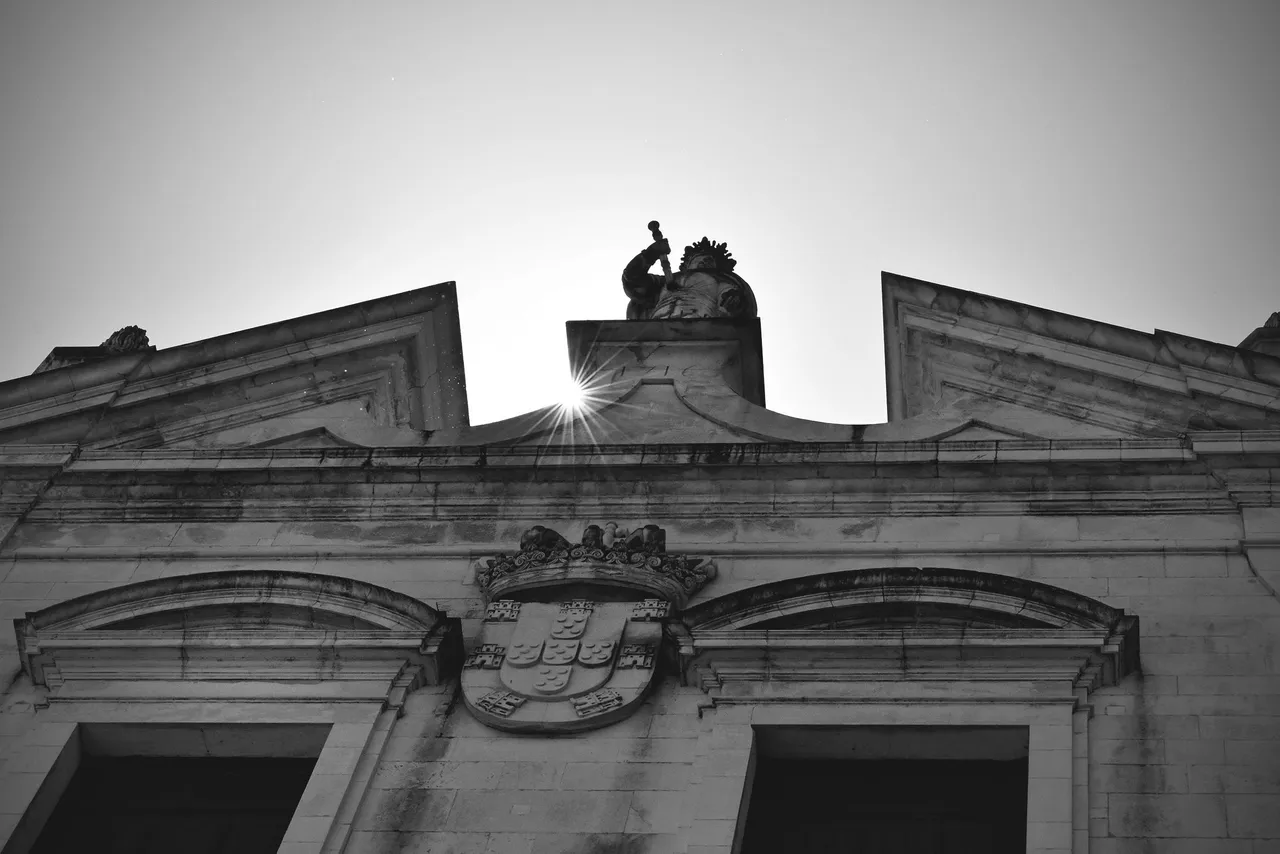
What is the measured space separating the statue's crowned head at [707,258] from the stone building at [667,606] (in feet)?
5.79

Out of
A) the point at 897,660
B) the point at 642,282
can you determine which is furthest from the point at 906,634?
the point at 642,282

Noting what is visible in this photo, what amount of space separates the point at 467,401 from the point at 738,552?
4449 millimetres

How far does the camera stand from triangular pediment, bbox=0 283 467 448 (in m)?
16.7

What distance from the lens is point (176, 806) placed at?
13102 mm

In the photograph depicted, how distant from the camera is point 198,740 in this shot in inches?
524

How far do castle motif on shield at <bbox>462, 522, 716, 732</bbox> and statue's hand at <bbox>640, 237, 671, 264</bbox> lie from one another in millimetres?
4954

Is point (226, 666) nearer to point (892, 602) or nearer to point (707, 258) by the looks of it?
point (892, 602)

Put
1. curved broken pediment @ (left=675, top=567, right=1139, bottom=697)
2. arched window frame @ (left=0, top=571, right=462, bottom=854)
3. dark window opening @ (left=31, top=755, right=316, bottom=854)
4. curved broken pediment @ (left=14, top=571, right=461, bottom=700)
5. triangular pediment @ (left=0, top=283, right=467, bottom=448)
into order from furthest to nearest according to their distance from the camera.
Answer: triangular pediment @ (left=0, top=283, right=467, bottom=448), curved broken pediment @ (left=14, top=571, right=461, bottom=700), arched window frame @ (left=0, top=571, right=462, bottom=854), dark window opening @ (left=31, top=755, right=316, bottom=854), curved broken pediment @ (left=675, top=567, right=1139, bottom=697)

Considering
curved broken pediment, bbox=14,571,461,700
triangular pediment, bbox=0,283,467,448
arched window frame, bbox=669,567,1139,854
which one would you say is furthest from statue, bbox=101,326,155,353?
arched window frame, bbox=669,567,1139,854

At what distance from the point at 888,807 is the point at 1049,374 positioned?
15.8ft

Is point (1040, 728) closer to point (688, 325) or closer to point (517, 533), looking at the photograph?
point (517, 533)

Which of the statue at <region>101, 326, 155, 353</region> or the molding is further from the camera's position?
the statue at <region>101, 326, 155, 353</region>

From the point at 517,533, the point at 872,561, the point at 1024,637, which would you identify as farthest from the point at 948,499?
the point at 517,533

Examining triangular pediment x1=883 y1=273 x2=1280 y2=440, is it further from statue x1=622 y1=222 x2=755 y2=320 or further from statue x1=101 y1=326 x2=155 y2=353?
statue x1=101 y1=326 x2=155 y2=353
